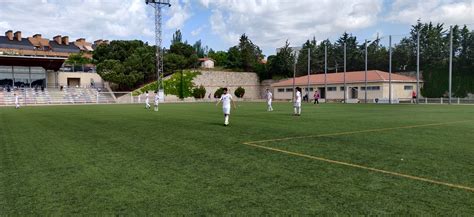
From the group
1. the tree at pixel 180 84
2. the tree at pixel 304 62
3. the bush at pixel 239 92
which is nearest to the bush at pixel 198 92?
the tree at pixel 180 84

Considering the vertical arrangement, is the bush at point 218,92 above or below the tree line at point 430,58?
below

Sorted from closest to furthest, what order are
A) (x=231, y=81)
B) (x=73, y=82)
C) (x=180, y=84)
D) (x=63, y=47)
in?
(x=73, y=82)
(x=180, y=84)
(x=231, y=81)
(x=63, y=47)

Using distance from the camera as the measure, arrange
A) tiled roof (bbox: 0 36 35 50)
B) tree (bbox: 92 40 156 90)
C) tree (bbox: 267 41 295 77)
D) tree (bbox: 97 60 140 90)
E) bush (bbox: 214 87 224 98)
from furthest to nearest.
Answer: tiled roof (bbox: 0 36 35 50) < tree (bbox: 267 41 295 77) < bush (bbox: 214 87 224 98) < tree (bbox: 92 40 156 90) < tree (bbox: 97 60 140 90)

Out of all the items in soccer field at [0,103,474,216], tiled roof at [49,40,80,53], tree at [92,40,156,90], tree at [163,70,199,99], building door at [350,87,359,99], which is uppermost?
tiled roof at [49,40,80,53]

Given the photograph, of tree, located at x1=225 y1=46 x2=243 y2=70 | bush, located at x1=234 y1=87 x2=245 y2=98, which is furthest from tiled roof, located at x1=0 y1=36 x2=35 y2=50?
bush, located at x1=234 y1=87 x2=245 y2=98

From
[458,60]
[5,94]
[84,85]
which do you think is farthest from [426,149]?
[84,85]

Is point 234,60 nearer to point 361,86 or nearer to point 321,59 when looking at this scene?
point 321,59

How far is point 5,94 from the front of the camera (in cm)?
5925

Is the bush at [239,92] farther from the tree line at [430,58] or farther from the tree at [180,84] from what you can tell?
the tree line at [430,58]

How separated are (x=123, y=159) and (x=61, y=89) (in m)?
63.2

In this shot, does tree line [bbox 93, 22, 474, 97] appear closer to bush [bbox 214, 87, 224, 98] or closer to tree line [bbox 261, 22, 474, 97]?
tree line [bbox 261, 22, 474, 97]

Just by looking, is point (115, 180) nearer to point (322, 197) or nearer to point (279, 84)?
point (322, 197)

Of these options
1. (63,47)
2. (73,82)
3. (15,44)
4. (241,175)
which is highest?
(63,47)

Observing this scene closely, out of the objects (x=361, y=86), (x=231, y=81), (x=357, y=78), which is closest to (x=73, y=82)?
(x=231, y=81)
